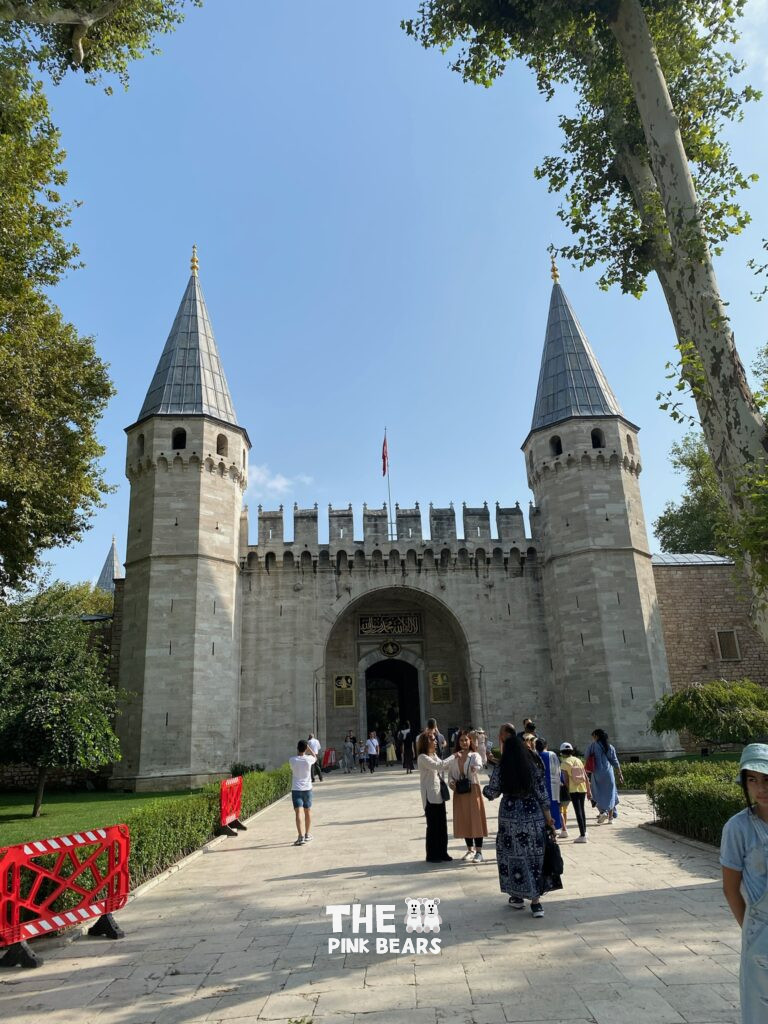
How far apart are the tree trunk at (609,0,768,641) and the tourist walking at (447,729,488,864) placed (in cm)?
345

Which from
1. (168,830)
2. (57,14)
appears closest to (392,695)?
(168,830)

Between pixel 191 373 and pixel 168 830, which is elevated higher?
pixel 191 373

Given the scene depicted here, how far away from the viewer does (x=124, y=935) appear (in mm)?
5820

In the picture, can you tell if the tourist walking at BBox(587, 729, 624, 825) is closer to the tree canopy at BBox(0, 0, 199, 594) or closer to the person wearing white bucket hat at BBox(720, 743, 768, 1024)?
the person wearing white bucket hat at BBox(720, 743, 768, 1024)

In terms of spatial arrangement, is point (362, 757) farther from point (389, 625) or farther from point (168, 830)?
point (168, 830)

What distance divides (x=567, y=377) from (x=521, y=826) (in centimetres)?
2131

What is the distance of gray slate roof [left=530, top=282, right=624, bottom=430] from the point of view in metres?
24.3

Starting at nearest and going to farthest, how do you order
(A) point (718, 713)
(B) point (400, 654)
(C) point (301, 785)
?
(C) point (301, 785) < (A) point (718, 713) < (B) point (400, 654)

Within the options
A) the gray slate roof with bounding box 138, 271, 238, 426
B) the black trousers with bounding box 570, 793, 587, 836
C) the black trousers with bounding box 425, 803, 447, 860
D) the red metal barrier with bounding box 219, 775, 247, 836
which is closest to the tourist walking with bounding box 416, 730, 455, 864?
the black trousers with bounding box 425, 803, 447, 860

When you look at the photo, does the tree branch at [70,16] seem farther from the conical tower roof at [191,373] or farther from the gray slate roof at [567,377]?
the gray slate roof at [567,377]

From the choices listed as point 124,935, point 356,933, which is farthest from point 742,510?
point 124,935

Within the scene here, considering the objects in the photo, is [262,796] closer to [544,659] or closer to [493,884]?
[493,884]

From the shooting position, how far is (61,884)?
5668mm

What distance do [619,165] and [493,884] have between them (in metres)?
9.92
